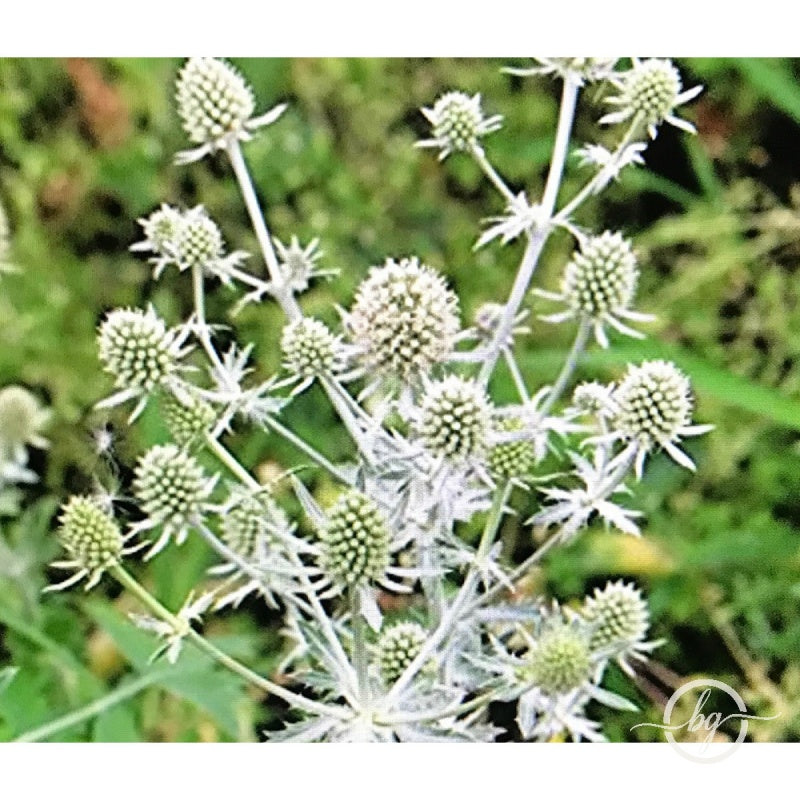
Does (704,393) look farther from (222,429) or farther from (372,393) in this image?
(222,429)

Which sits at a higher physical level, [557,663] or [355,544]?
[355,544]

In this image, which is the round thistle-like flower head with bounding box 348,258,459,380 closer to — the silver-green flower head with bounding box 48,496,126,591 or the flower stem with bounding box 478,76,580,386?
the flower stem with bounding box 478,76,580,386

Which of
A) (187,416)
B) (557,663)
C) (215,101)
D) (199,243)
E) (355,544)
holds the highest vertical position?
(215,101)

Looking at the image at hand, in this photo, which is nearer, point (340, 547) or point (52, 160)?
point (340, 547)

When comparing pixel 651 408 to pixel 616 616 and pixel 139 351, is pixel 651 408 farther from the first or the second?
pixel 139 351

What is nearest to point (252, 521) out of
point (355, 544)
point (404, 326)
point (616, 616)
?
point (355, 544)
